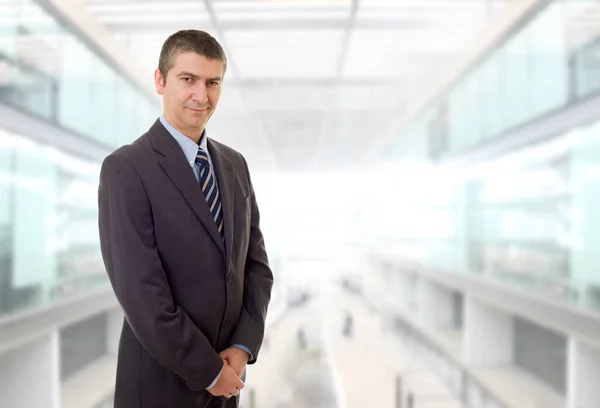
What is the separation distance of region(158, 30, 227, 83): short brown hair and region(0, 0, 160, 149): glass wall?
1.21m

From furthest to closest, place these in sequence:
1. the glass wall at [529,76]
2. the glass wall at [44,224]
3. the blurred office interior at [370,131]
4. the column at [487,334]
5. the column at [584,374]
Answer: the column at [487,334] → the column at [584,374] → the glass wall at [529,76] → the blurred office interior at [370,131] → the glass wall at [44,224]

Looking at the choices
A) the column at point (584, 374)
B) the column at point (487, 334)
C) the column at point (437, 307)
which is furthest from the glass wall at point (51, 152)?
the column at point (437, 307)

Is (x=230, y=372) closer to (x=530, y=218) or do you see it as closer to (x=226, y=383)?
(x=226, y=383)

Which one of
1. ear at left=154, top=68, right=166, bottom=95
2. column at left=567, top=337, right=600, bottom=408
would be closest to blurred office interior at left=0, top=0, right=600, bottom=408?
column at left=567, top=337, right=600, bottom=408

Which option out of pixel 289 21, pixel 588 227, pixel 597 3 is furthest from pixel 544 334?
pixel 289 21

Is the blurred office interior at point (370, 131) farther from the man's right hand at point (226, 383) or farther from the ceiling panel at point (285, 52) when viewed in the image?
the man's right hand at point (226, 383)

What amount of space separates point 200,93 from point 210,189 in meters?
0.17

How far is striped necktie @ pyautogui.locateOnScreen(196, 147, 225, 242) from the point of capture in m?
1.03

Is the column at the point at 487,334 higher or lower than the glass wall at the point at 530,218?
lower

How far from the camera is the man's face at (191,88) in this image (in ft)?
3.24

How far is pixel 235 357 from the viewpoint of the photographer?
1.01 metres

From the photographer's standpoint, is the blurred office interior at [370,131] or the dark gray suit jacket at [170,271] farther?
the blurred office interior at [370,131]

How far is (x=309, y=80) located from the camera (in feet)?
14.9

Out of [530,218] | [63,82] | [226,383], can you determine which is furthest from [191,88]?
[530,218]
